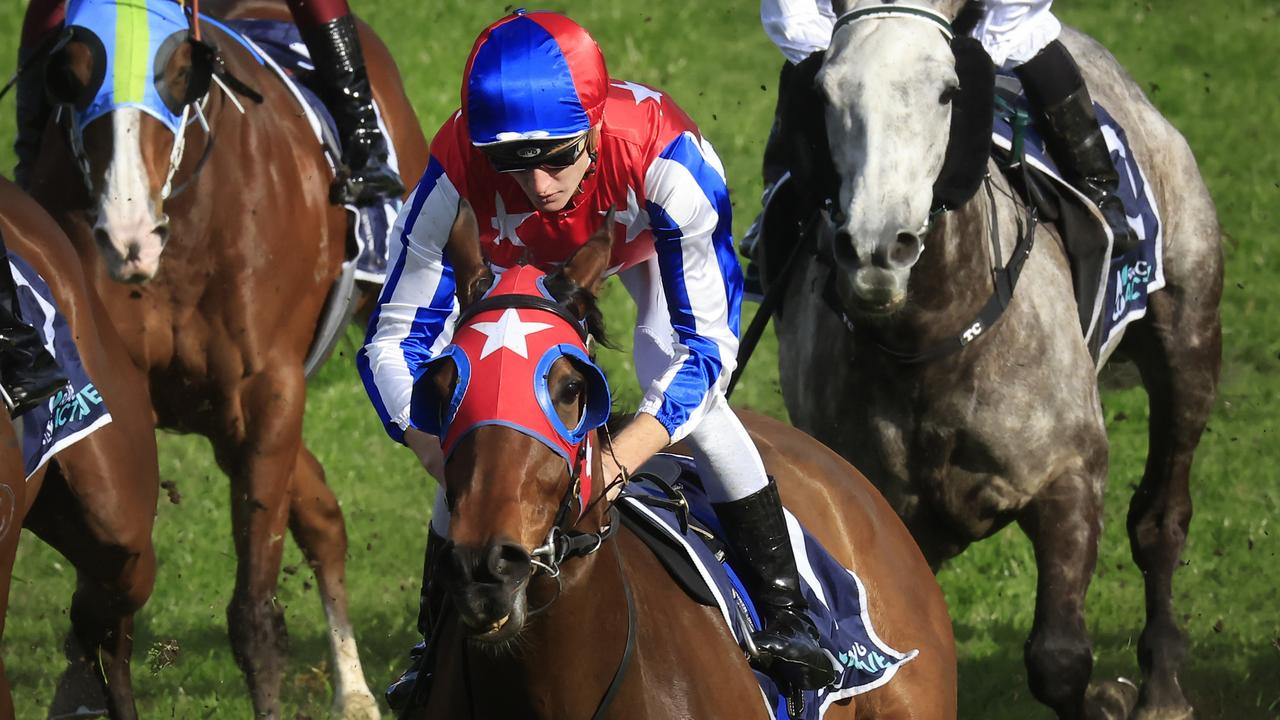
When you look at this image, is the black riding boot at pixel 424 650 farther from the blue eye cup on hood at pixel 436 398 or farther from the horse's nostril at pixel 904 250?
the horse's nostril at pixel 904 250

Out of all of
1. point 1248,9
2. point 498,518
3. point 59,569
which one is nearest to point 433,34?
point 1248,9

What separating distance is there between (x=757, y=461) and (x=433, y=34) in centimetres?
1202

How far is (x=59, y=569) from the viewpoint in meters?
8.12

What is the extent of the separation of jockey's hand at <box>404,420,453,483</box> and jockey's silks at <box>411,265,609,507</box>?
4.1 inches

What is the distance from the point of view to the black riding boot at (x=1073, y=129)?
237 inches

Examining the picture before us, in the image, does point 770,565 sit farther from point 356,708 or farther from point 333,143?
point 333,143

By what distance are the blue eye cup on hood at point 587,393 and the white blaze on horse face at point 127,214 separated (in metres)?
2.92

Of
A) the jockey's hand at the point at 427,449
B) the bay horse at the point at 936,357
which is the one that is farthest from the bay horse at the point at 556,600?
the bay horse at the point at 936,357

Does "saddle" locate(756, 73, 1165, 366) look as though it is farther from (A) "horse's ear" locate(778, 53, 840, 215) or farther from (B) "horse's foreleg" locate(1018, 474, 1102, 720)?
(B) "horse's foreleg" locate(1018, 474, 1102, 720)

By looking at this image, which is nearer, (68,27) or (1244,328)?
(68,27)

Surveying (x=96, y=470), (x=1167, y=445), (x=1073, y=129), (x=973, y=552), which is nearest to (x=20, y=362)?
(x=96, y=470)

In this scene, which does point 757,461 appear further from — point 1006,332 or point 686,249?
point 1006,332

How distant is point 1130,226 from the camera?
616 cm

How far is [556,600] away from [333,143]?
4081mm
